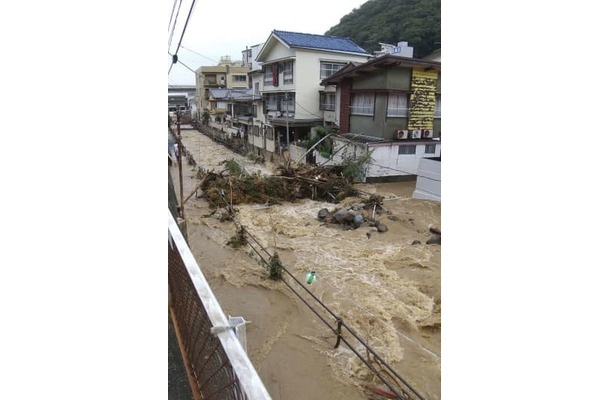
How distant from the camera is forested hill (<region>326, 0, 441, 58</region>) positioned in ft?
36.6

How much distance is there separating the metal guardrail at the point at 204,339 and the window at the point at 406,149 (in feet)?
36.5

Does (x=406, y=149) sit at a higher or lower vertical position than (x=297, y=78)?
lower

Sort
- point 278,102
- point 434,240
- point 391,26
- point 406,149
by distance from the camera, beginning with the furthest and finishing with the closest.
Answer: point 278,102 < point 391,26 < point 406,149 < point 434,240

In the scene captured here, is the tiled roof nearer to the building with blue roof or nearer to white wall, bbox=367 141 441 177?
the building with blue roof

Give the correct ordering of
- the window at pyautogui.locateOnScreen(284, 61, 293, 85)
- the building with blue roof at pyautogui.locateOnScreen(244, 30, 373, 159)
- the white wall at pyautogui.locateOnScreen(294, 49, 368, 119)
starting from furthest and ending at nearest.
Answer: the window at pyautogui.locateOnScreen(284, 61, 293, 85) < the building with blue roof at pyautogui.locateOnScreen(244, 30, 373, 159) < the white wall at pyautogui.locateOnScreen(294, 49, 368, 119)

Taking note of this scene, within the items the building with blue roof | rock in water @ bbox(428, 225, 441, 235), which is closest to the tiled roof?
the building with blue roof

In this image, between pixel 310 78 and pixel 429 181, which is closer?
pixel 429 181

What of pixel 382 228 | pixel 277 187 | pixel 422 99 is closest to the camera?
pixel 382 228

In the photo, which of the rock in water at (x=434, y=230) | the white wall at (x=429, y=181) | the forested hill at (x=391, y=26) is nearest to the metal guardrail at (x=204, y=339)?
the rock in water at (x=434, y=230)

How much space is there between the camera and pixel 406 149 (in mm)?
12297

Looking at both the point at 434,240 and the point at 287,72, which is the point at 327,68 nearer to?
the point at 287,72

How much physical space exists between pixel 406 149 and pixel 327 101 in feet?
17.5

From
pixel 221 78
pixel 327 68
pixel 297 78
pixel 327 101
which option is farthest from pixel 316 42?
pixel 221 78

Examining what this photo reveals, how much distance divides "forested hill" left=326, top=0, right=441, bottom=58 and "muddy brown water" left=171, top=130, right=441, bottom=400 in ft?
18.7
